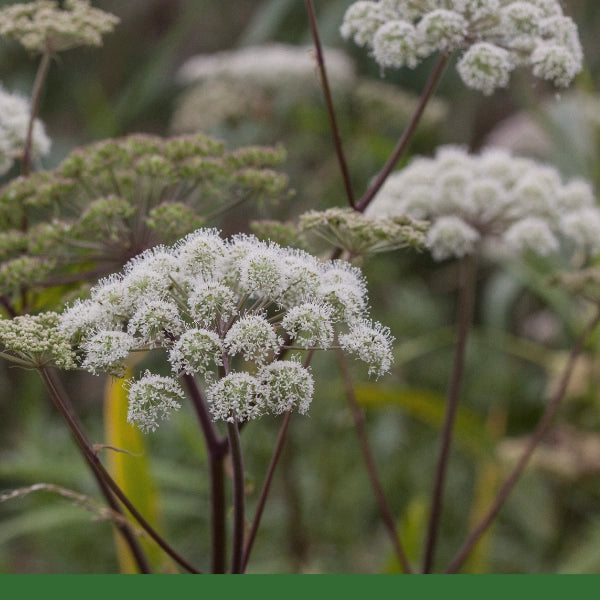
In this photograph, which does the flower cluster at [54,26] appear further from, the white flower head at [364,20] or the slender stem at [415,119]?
the slender stem at [415,119]

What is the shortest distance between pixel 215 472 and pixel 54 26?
1188 millimetres

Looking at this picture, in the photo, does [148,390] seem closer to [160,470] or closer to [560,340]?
[160,470]

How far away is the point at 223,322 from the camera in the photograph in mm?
1399

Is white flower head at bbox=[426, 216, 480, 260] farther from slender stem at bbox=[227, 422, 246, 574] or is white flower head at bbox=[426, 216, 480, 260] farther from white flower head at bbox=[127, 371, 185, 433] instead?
white flower head at bbox=[127, 371, 185, 433]

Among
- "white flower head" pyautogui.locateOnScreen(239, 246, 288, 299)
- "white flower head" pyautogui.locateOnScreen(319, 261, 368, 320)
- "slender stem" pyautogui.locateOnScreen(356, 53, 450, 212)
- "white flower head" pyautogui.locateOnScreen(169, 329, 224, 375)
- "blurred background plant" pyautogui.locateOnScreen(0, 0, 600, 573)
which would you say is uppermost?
"slender stem" pyautogui.locateOnScreen(356, 53, 450, 212)

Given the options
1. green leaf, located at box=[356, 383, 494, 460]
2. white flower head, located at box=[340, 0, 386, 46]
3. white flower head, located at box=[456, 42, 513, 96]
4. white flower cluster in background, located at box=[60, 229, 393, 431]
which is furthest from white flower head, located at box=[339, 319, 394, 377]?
green leaf, located at box=[356, 383, 494, 460]

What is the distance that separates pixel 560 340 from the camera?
17.3ft

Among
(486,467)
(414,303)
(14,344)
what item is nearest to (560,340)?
(414,303)

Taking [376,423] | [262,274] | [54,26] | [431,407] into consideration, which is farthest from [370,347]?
[376,423]

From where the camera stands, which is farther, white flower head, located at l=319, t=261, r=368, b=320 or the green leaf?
the green leaf

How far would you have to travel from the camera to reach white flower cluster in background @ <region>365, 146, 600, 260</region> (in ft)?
7.88

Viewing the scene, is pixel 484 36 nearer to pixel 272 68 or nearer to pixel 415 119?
pixel 415 119

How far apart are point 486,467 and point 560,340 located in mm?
1935

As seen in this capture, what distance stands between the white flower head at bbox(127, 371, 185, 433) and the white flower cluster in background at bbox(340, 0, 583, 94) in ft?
3.07
